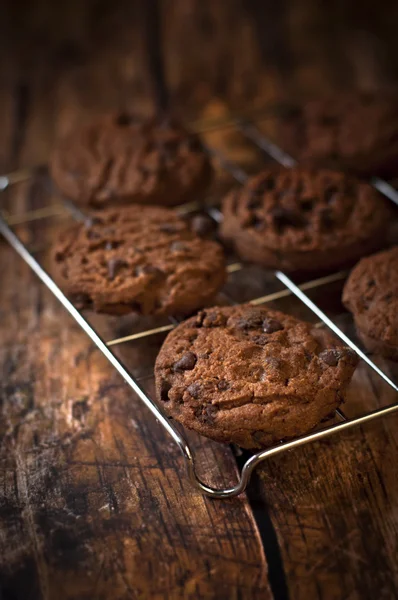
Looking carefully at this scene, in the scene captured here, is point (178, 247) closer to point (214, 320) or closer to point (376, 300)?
point (214, 320)

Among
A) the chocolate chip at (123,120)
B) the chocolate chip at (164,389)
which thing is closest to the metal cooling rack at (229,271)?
the chocolate chip at (164,389)

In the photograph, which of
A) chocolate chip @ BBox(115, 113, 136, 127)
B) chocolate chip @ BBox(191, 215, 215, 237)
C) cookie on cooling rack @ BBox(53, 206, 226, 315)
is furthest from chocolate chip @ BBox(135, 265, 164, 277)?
chocolate chip @ BBox(115, 113, 136, 127)

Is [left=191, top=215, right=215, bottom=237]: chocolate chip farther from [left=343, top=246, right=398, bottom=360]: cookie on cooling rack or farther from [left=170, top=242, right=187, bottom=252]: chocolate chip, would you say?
[left=343, top=246, right=398, bottom=360]: cookie on cooling rack

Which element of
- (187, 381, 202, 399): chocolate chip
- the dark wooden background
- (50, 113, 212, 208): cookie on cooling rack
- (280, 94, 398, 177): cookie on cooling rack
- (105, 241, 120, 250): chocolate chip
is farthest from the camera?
(280, 94, 398, 177): cookie on cooling rack

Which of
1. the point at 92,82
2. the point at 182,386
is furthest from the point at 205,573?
the point at 92,82

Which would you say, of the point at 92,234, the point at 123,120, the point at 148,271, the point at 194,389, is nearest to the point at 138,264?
the point at 148,271

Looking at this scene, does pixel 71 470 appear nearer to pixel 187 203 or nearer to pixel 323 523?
pixel 323 523

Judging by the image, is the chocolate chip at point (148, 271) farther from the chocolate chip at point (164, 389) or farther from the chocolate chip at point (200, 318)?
the chocolate chip at point (164, 389)
